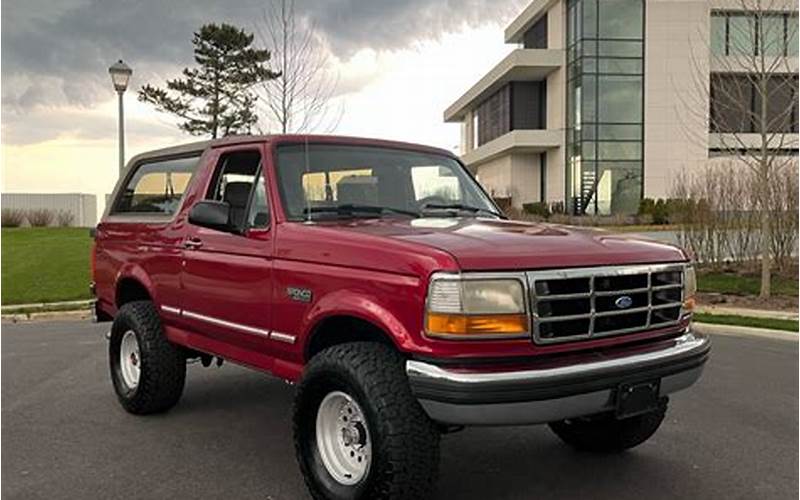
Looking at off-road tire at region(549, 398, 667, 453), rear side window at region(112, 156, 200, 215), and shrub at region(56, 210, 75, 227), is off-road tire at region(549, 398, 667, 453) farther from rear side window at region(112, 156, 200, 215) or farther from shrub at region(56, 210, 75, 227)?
shrub at region(56, 210, 75, 227)

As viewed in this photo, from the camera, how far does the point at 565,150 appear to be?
3706 centimetres

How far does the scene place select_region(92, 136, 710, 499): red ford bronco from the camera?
3.44 meters

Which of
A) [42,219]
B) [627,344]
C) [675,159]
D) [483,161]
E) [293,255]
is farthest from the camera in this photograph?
[483,161]

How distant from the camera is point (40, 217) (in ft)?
133

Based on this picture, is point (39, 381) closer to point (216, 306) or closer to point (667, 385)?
point (216, 306)

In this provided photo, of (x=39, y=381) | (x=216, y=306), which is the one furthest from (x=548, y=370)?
(x=39, y=381)

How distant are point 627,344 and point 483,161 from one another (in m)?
42.1

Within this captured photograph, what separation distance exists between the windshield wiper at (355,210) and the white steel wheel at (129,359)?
2.29 meters

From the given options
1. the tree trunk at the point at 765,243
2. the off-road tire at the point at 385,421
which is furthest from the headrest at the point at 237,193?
the tree trunk at the point at 765,243

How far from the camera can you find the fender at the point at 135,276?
5.67 metres

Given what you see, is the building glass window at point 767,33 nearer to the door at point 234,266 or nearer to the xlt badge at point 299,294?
the door at point 234,266

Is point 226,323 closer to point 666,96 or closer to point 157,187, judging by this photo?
point 157,187

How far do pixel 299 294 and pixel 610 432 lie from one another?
2224 millimetres

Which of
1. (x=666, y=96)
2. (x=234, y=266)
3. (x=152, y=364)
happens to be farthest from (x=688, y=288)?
(x=666, y=96)
